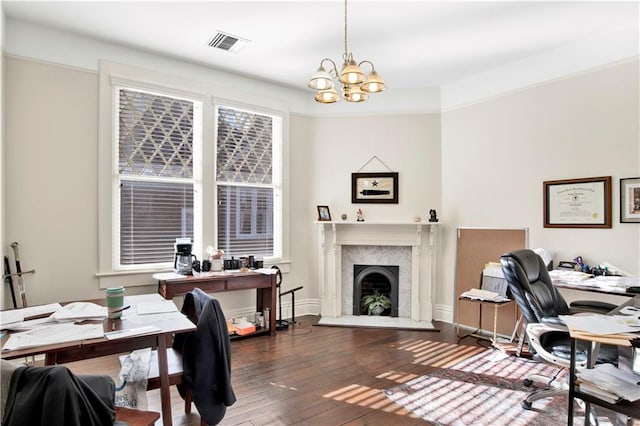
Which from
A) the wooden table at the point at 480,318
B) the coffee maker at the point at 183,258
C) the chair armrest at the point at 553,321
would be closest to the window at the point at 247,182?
the coffee maker at the point at 183,258

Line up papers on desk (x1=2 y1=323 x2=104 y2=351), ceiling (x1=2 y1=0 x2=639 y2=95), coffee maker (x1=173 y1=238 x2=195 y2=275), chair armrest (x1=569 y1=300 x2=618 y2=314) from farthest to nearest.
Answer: coffee maker (x1=173 y1=238 x2=195 y2=275), ceiling (x1=2 y1=0 x2=639 y2=95), chair armrest (x1=569 y1=300 x2=618 y2=314), papers on desk (x1=2 y1=323 x2=104 y2=351)

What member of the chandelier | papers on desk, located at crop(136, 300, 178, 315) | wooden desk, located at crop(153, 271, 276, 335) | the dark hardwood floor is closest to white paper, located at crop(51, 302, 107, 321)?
papers on desk, located at crop(136, 300, 178, 315)

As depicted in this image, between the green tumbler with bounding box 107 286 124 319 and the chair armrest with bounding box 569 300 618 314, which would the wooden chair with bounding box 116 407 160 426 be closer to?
the green tumbler with bounding box 107 286 124 319

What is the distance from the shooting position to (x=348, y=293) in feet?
16.4

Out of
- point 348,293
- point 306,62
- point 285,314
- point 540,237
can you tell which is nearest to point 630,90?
point 540,237

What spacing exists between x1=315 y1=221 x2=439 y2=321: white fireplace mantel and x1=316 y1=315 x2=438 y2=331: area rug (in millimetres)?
129

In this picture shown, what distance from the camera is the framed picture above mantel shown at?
3.36 metres

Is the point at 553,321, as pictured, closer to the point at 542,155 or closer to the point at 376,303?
the point at 542,155

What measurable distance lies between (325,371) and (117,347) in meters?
1.87

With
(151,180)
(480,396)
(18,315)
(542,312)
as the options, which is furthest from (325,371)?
(151,180)

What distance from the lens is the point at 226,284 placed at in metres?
3.91

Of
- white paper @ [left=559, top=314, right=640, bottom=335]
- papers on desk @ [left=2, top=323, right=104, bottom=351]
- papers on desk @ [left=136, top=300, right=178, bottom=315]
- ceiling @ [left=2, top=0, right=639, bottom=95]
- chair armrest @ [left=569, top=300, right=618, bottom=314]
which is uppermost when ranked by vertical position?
ceiling @ [left=2, top=0, right=639, bottom=95]

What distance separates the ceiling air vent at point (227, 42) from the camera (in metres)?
3.52

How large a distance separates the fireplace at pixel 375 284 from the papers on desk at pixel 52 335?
3574mm
